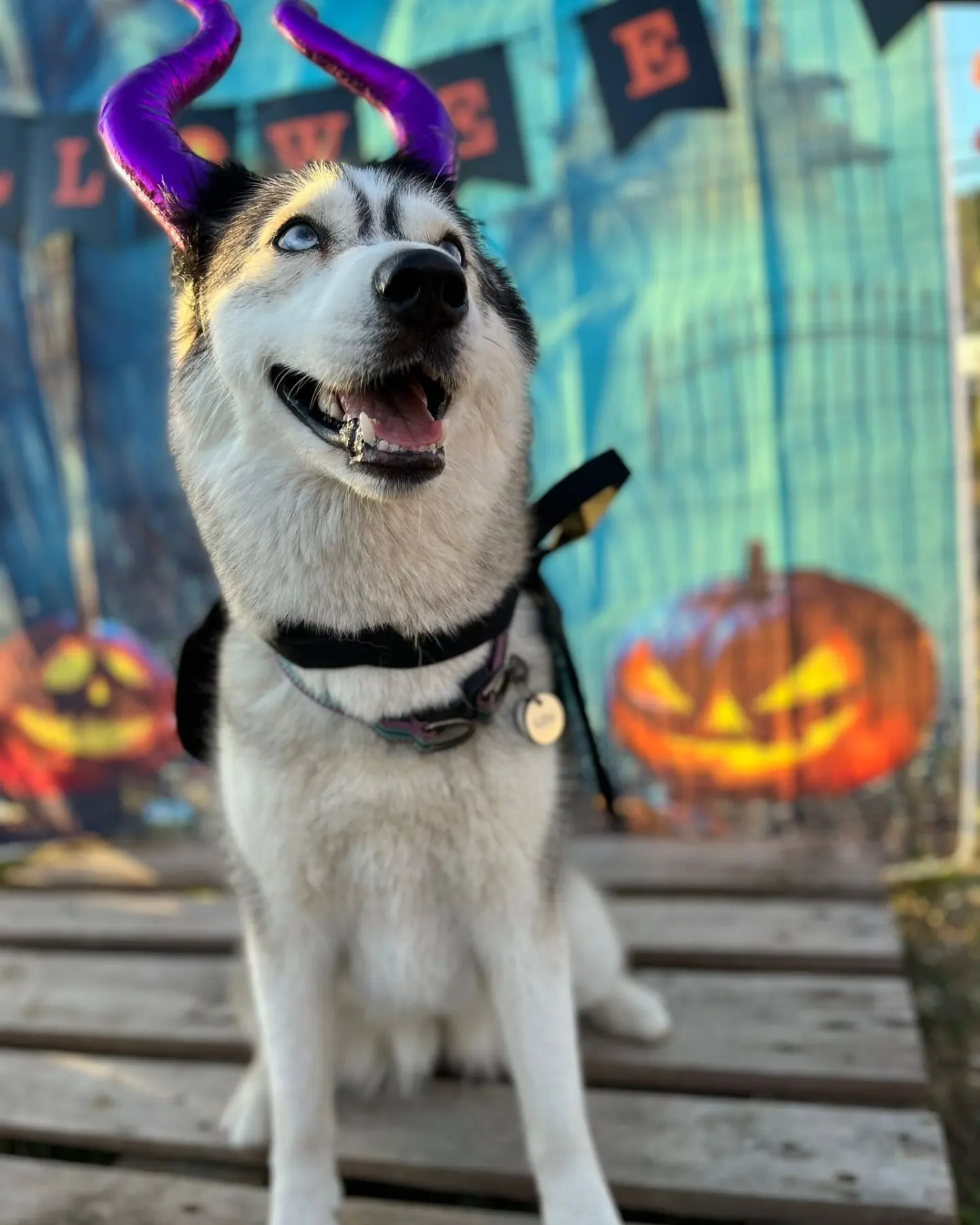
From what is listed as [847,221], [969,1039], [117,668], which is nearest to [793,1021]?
[969,1039]

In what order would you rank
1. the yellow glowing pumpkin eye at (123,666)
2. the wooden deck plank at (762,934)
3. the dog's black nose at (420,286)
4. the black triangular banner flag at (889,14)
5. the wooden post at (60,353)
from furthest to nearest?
the yellow glowing pumpkin eye at (123,666) < the wooden post at (60,353) < the black triangular banner flag at (889,14) < the wooden deck plank at (762,934) < the dog's black nose at (420,286)

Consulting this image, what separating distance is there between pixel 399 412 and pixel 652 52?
1.95m

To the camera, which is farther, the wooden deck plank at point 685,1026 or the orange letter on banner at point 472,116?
the orange letter on banner at point 472,116

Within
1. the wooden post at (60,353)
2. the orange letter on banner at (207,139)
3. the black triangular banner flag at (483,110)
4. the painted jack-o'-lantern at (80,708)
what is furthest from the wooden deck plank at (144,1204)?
the orange letter on banner at (207,139)

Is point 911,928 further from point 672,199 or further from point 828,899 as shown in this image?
point 672,199

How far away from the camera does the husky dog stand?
101 centimetres

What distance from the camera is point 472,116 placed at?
2488 mm

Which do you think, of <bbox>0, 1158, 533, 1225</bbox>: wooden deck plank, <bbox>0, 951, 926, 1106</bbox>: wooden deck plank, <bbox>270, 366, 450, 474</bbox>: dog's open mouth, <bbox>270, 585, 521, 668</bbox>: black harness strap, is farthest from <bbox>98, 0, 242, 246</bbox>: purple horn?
<bbox>0, 951, 926, 1106</bbox>: wooden deck plank

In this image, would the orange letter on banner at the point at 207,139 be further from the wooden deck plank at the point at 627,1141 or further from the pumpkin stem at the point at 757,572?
the wooden deck plank at the point at 627,1141

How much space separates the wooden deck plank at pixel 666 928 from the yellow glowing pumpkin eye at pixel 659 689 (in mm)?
598

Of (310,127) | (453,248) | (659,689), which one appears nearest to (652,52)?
(310,127)

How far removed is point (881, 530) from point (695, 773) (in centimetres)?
90

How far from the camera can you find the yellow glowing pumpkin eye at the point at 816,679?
8.39ft

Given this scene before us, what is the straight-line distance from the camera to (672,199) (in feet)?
8.12
